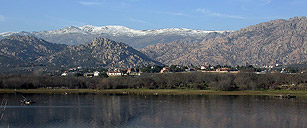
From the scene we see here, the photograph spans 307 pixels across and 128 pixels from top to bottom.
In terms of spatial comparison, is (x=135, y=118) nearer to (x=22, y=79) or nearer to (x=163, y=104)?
(x=163, y=104)

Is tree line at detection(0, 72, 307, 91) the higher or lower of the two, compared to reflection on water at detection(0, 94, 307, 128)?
higher

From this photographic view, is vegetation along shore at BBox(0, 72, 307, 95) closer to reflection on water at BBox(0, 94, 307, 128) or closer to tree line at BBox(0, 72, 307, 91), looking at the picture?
tree line at BBox(0, 72, 307, 91)

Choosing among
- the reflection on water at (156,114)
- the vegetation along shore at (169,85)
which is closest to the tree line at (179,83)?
the vegetation along shore at (169,85)

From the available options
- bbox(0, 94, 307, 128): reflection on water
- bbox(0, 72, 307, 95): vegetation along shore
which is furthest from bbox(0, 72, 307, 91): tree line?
bbox(0, 94, 307, 128): reflection on water

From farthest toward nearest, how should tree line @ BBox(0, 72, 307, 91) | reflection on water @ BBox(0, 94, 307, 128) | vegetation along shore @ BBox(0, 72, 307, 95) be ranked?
tree line @ BBox(0, 72, 307, 91) < vegetation along shore @ BBox(0, 72, 307, 95) < reflection on water @ BBox(0, 94, 307, 128)

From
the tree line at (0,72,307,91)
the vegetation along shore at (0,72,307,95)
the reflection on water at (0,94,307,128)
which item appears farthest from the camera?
the tree line at (0,72,307,91)

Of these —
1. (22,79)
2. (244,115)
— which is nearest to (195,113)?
(244,115)

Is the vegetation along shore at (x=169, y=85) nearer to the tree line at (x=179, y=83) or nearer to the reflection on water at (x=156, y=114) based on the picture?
the tree line at (x=179, y=83)

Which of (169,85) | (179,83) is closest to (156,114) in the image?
(169,85)

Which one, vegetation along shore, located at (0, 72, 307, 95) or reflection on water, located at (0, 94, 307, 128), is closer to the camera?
reflection on water, located at (0, 94, 307, 128)
